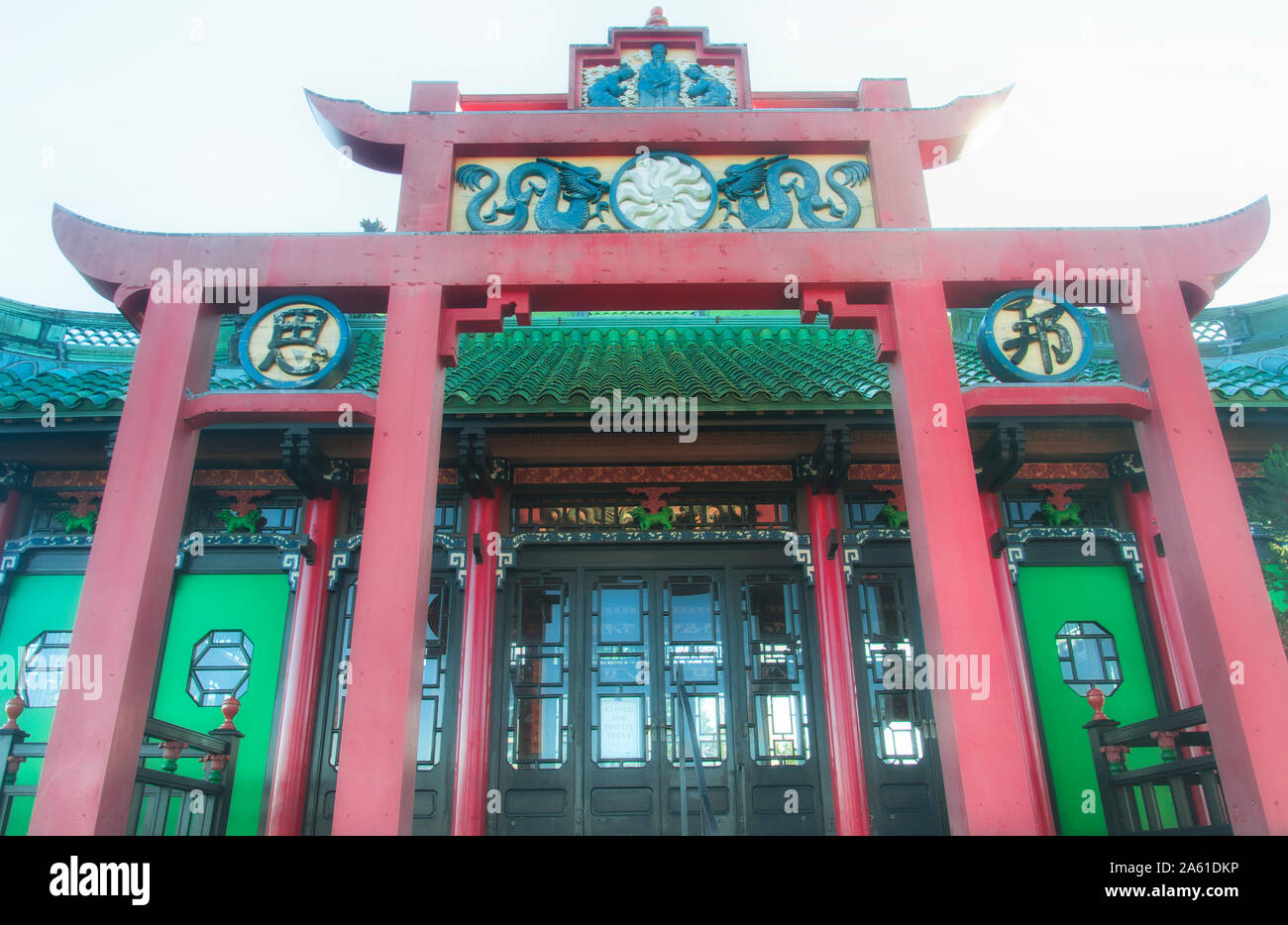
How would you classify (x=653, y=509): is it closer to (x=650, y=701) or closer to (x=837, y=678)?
(x=650, y=701)

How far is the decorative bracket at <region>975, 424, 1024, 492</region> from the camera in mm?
7301

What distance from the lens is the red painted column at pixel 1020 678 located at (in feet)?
22.7

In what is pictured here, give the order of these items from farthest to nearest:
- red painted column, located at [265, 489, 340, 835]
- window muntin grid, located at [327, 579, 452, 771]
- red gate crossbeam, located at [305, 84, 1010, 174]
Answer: window muntin grid, located at [327, 579, 452, 771] < red painted column, located at [265, 489, 340, 835] < red gate crossbeam, located at [305, 84, 1010, 174]

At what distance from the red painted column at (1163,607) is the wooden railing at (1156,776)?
3.42ft

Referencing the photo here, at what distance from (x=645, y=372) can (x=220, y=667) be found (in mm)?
4844

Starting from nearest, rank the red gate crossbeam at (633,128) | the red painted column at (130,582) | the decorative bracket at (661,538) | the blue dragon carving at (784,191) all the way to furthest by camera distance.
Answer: the red painted column at (130,582) < the blue dragon carving at (784,191) < the red gate crossbeam at (633,128) < the decorative bracket at (661,538)

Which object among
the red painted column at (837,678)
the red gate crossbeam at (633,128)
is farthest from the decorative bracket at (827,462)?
the red gate crossbeam at (633,128)

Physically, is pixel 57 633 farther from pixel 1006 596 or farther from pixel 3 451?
pixel 1006 596

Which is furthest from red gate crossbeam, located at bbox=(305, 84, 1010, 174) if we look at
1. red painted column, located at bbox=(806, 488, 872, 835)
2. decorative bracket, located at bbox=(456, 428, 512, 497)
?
red painted column, located at bbox=(806, 488, 872, 835)

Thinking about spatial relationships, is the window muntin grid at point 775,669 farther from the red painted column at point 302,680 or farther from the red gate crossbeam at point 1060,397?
the red painted column at point 302,680

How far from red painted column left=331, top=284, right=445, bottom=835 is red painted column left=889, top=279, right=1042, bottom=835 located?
2.82 meters

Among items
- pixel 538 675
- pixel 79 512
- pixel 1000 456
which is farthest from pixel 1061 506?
pixel 79 512

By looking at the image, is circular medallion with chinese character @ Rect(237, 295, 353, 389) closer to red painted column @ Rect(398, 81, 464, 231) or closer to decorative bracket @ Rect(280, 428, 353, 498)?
red painted column @ Rect(398, 81, 464, 231)

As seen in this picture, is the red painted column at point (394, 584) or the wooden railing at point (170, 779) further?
the wooden railing at point (170, 779)
